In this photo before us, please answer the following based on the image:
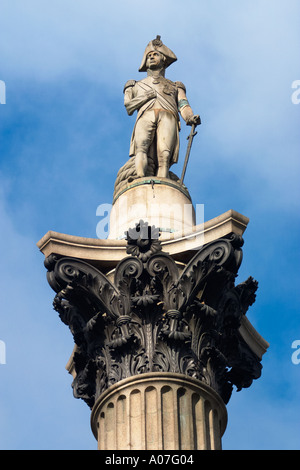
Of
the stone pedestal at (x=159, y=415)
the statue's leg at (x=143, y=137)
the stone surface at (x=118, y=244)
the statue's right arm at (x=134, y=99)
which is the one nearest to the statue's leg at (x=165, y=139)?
the statue's leg at (x=143, y=137)

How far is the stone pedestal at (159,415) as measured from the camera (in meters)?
22.3

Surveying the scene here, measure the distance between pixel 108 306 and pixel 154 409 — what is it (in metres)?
2.64

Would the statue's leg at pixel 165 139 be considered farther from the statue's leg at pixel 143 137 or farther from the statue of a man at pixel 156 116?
the statue's leg at pixel 143 137

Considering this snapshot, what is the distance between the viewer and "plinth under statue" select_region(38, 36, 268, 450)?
74.9ft

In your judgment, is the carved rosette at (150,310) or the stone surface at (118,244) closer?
the carved rosette at (150,310)

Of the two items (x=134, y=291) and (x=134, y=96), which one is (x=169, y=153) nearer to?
(x=134, y=96)

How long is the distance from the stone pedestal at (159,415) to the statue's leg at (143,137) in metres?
6.99

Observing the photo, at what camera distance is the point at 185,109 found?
2939 centimetres

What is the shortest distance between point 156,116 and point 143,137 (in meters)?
0.75

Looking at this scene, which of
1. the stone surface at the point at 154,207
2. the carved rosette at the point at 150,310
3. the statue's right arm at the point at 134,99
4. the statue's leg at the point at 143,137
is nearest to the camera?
the carved rosette at the point at 150,310

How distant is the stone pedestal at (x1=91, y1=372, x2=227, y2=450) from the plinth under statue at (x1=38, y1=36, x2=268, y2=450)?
0.02 metres

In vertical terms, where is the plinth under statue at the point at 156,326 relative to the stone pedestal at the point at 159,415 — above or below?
above

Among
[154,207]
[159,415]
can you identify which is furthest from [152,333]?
[154,207]

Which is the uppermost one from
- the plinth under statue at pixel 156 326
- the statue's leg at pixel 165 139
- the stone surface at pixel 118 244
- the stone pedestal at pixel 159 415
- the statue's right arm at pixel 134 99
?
the statue's right arm at pixel 134 99
